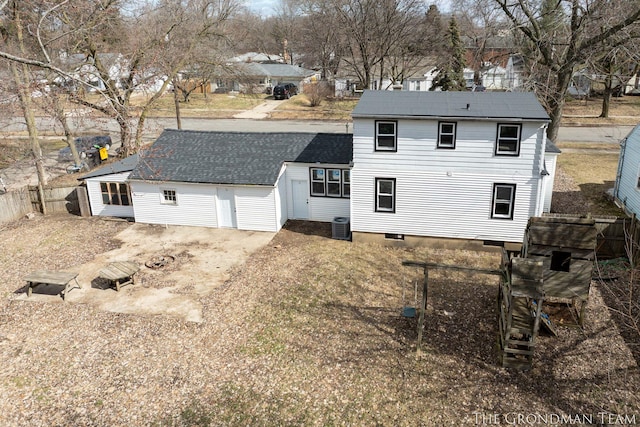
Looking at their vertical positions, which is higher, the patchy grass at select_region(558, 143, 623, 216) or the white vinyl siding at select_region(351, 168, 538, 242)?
the white vinyl siding at select_region(351, 168, 538, 242)

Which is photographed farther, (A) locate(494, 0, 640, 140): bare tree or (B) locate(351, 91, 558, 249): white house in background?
(A) locate(494, 0, 640, 140): bare tree

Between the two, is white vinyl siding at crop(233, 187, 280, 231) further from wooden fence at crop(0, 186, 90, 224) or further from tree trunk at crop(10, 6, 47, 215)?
tree trunk at crop(10, 6, 47, 215)

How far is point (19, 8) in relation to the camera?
75.9 ft

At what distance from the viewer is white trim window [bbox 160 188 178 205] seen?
21500mm

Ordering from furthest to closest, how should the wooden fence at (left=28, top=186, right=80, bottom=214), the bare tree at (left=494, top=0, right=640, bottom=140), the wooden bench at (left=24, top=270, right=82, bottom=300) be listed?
the bare tree at (left=494, top=0, right=640, bottom=140) < the wooden fence at (left=28, top=186, right=80, bottom=214) < the wooden bench at (left=24, top=270, right=82, bottom=300)

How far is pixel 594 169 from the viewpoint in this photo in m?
29.2

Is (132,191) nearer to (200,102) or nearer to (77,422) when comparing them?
(77,422)

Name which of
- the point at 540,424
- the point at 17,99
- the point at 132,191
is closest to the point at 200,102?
the point at 17,99

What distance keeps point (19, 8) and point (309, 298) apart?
2138cm

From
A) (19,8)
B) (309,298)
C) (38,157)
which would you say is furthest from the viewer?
(38,157)

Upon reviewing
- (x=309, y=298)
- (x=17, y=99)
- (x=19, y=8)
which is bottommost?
(x=309, y=298)

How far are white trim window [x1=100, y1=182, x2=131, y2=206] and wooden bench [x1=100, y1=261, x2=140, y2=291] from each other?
7266 millimetres

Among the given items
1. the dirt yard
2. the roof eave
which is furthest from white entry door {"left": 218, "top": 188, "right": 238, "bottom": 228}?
the roof eave

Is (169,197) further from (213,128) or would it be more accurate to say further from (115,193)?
(213,128)
